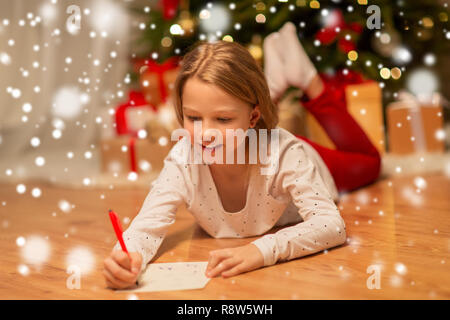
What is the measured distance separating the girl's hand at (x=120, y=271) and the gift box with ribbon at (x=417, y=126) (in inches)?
61.3

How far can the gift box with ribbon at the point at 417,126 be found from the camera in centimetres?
227

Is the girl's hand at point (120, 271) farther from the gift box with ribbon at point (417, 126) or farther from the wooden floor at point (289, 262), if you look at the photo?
the gift box with ribbon at point (417, 126)

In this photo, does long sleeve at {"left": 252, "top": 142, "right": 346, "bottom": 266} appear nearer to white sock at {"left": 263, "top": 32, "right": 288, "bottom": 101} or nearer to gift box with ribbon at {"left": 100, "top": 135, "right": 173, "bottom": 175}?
white sock at {"left": 263, "top": 32, "right": 288, "bottom": 101}

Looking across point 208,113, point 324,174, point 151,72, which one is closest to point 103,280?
point 208,113

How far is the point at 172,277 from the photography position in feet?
3.46

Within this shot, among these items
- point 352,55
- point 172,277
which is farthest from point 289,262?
point 352,55

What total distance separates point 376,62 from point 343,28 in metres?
0.18

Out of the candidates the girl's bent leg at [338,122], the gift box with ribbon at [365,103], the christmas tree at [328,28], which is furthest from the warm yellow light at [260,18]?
the girl's bent leg at [338,122]

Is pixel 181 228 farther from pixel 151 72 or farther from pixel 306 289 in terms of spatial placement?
pixel 151 72

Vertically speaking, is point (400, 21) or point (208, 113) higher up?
point (400, 21)

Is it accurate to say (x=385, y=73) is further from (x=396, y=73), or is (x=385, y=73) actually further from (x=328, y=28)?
(x=328, y=28)

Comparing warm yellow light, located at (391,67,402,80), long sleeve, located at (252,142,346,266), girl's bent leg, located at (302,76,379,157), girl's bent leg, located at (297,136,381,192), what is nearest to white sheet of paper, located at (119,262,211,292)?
long sleeve, located at (252,142,346,266)

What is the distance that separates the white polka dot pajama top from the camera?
1135mm

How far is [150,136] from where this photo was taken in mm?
2186
